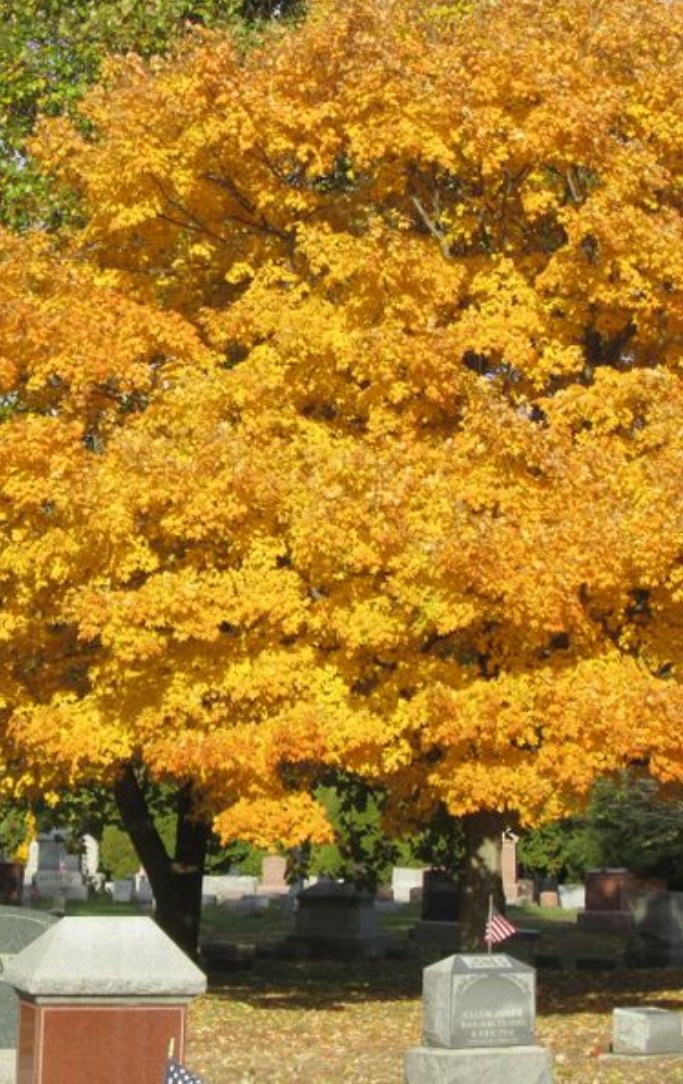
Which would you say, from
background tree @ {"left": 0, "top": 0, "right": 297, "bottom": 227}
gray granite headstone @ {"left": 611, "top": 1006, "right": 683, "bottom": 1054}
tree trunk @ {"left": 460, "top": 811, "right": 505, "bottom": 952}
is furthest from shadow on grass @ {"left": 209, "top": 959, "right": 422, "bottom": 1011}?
background tree @ {"left": 0, "top": 0, "right": 297, "bottom": 227}

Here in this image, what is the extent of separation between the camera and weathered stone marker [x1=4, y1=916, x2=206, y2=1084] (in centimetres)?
1168

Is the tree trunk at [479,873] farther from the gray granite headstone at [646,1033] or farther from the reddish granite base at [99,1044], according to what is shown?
the reddish granite base at [99,1044]

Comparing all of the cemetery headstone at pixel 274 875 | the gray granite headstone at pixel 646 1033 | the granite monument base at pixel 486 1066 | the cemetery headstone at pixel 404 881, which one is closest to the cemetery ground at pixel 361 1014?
the gray granite headstone at pixel 646 1033

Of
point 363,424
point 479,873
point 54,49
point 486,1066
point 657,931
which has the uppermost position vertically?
point 54,49

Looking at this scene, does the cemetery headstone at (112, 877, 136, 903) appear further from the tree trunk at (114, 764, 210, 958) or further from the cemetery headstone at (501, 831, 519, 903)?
the tree trunk at (114, 764, 210, 958)

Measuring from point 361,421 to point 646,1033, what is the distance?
814cm

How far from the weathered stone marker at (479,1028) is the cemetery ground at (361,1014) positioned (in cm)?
100

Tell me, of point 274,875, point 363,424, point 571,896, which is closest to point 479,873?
point 363,424

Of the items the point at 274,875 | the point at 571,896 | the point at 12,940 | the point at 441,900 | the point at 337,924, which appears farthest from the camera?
the point at 274,875

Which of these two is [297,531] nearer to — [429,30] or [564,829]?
[429,30]

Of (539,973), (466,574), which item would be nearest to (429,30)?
(466,574)

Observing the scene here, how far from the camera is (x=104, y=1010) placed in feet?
38.5

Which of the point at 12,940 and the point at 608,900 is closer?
the point at 12,940

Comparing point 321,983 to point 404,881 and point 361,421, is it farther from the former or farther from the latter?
point 404,881
